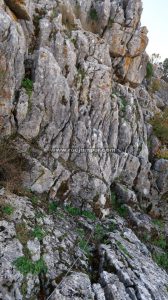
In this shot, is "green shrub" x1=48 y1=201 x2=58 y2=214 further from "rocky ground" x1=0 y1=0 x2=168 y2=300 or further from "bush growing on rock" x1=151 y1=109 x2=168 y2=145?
"bush growing on rock" x1=151 y1=109 x2=168 y2=145

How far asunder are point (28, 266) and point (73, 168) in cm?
947

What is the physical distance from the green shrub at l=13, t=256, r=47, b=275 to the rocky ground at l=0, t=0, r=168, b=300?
0.04 meters

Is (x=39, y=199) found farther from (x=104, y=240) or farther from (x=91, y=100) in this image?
(x=91, y=100)

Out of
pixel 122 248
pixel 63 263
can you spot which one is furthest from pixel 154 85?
pixel 63 263

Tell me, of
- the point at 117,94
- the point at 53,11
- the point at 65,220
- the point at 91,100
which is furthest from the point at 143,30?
the point at 65,220

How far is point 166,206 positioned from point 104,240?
Result: 1248 centimetres

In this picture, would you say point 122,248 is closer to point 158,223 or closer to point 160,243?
point 160,243

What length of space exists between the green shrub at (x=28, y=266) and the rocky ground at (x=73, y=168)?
44 mm

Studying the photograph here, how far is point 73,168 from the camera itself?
2089 cm

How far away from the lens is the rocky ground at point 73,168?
13.2 m

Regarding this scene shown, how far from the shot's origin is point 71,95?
21.7 metres

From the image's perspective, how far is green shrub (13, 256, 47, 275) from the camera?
39.7ft

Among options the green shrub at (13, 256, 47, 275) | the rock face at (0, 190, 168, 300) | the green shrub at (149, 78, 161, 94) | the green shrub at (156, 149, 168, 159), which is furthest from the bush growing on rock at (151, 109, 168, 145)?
the green shrub at (13, 256, 47, 275)

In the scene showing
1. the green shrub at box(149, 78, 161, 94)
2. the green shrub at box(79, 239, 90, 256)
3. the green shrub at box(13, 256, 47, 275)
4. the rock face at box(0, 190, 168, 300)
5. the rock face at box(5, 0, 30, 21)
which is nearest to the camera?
the rock face at box(0, 190, 168, 300)
